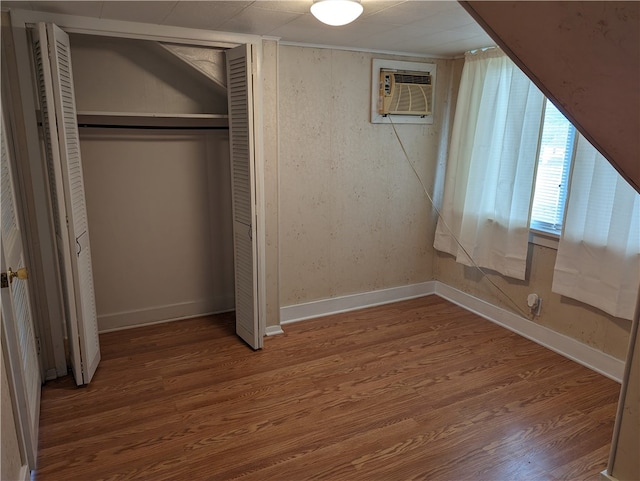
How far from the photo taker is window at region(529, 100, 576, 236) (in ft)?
9.71

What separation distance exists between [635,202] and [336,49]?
2183mm

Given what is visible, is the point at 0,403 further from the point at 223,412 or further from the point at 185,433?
the point at 223,412

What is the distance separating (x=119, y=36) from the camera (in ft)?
8.63

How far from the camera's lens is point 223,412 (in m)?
2.46

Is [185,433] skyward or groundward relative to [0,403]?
groundward

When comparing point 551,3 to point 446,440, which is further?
point 446,440

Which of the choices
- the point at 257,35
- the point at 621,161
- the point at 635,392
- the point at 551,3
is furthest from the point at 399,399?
the point at 257,35

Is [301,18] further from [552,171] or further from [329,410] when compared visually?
[329,410]

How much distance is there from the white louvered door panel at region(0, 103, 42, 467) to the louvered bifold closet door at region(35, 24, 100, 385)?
0.20 meters

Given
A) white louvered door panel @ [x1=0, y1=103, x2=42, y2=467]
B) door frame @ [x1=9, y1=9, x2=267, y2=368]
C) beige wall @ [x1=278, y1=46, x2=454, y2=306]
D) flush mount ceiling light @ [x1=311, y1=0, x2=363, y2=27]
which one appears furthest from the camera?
beige wall @ [x1=278, y1=46, x2=454, y2=306]

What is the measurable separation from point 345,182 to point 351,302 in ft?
3.35

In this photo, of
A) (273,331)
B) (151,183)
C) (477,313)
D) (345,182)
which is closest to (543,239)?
(477,313)

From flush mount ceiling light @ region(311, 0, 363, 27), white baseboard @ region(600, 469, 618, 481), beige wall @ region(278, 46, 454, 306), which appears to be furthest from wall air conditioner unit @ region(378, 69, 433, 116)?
white baseboard @ region(600, 469, 618, 481)

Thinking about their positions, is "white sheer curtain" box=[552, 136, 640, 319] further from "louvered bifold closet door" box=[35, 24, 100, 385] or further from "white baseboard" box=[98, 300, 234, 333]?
"louvered bifold closet door" box=[35, 24, 100, 385]
